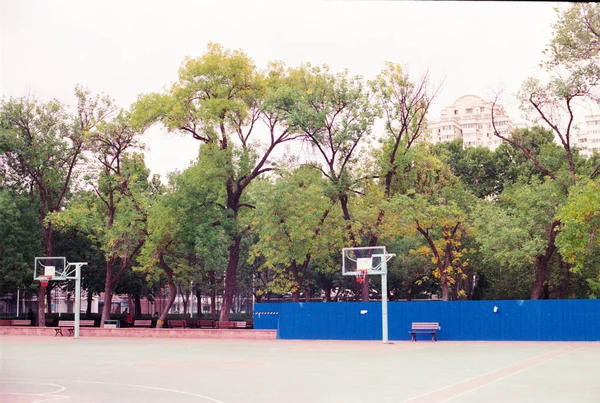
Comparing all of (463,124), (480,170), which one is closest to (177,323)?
(480,170)

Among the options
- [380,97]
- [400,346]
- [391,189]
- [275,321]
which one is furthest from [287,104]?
[400,346]

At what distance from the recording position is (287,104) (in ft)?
133

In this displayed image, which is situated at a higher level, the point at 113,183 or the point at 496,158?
the point at 496,158

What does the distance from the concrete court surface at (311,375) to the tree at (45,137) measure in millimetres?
22177

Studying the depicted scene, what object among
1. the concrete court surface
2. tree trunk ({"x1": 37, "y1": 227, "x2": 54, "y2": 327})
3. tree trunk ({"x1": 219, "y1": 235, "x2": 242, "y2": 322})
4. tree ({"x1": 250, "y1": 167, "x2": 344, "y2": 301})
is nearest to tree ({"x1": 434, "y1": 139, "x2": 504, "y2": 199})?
tree ({"x1": 250, "y1": 167, "x2": 344, "y2": 301})

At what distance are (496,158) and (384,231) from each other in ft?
71.4

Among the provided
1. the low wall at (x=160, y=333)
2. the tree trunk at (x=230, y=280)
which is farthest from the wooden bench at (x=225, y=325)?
the low wall at (x=160, y=333)

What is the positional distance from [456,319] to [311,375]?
57.2ft

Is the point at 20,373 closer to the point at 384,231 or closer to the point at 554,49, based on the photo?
the point at 384,231

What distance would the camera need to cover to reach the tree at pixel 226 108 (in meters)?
42.7

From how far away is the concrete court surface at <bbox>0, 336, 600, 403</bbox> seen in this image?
13.3 metres

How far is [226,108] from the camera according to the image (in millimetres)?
42219

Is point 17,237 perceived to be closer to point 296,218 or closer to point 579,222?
point 296,218

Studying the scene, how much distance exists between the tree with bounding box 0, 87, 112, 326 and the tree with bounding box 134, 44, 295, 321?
20.1 ft
